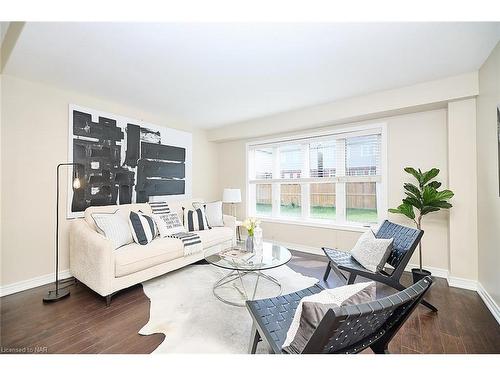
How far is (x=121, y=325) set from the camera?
1987 millimetres

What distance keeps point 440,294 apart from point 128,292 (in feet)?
11.8

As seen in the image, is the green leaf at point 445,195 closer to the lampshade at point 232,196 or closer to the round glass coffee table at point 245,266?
the round glass coffee table at point 245,266

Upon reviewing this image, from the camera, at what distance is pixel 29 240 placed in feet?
9.12

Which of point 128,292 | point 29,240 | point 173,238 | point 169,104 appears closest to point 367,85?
point 169,104

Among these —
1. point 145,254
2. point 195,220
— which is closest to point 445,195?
point 195,220

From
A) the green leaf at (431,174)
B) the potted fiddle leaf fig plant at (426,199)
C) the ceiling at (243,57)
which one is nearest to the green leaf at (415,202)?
the potted fiddle leaf fig plant at (426,199)

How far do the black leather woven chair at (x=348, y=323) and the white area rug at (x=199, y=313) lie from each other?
384 millimetres

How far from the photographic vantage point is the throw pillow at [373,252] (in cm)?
242

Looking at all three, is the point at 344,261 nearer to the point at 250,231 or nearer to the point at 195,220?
the point at 250,231

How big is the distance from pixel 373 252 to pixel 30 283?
4.06m

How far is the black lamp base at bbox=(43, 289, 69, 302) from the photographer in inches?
94.8

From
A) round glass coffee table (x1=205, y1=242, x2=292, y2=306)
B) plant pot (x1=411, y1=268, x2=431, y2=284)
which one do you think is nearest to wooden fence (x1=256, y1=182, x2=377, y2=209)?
plant pot (x1=411, y1=268, x2=431, y2=284)

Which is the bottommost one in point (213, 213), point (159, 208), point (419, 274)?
point (419, 274)
